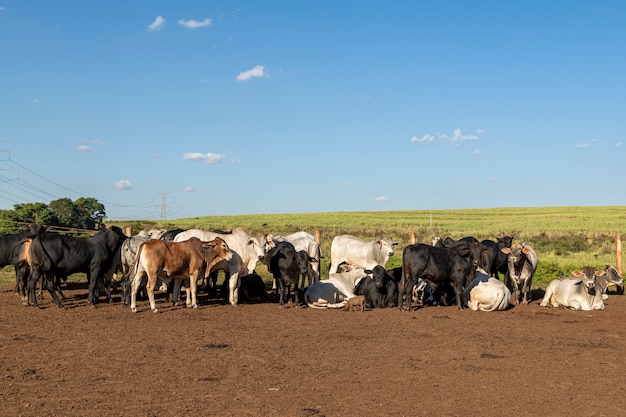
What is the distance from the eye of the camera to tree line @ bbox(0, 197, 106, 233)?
109 feet

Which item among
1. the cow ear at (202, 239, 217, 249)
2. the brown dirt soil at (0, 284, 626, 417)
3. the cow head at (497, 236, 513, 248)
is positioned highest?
the cow ear at (202, 239, 217, 249)

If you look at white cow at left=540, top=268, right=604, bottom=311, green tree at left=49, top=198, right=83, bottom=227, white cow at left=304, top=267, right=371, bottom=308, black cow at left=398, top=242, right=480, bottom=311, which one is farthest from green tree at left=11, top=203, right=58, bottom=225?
white cow at left=540, top=268, right=604, bottom=311

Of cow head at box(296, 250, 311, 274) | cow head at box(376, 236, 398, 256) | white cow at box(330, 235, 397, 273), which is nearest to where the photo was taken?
cow head at box(296, 250, 311, 274)

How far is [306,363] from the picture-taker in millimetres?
9195

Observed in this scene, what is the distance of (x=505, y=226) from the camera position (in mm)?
Result: 63750

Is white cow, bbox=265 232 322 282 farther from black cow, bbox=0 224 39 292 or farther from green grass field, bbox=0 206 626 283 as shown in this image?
black cow, bbox=0 224 39 292

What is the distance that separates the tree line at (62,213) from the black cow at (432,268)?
22.1m

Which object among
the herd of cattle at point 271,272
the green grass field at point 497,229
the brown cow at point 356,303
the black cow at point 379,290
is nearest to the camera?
the herd of cattle at point 271,272

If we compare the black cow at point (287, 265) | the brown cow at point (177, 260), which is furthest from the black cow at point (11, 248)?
the black cow at point (287, 265)

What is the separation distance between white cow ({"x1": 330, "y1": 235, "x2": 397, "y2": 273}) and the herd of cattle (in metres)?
1.99

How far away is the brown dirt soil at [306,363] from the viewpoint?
7.08 metres

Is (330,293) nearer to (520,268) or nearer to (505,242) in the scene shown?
(520,268)

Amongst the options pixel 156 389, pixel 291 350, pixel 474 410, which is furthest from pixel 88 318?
pixel 474 410

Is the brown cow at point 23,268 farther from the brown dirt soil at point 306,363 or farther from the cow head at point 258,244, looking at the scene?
the cow head at point 258,244
